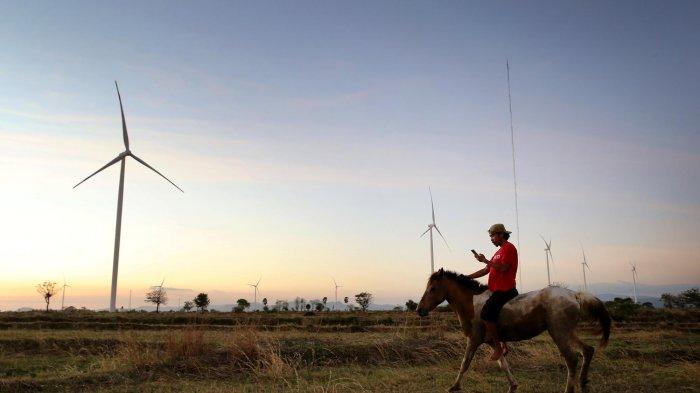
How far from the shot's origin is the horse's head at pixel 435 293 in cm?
1008

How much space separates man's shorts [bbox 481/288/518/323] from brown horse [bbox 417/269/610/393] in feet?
0.33

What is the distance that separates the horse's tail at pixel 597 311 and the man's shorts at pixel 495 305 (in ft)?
4.27

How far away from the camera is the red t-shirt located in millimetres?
9258

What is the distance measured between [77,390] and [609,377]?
11.4 meters

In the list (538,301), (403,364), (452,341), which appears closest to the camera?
(538,301)

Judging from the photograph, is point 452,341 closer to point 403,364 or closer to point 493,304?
point 403,364

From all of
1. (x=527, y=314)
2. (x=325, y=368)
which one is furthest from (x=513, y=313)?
(x=325, y=368)

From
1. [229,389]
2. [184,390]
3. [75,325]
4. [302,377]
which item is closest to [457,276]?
[302,377]

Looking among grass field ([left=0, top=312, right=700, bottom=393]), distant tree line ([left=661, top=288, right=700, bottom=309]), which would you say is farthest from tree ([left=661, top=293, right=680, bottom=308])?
grass field ([left=0, top=312, right=700, bottom=393])

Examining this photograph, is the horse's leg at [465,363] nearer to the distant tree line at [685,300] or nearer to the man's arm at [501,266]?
the man's arm at [501,266]

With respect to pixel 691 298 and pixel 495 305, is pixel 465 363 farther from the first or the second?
pixel 691 298

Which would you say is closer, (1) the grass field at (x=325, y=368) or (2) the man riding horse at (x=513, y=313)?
(2) the man riding horse at (x=513, y=313)

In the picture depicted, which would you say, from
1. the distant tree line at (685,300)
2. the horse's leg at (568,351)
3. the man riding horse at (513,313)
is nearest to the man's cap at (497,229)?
the man riding horse at (513,313)

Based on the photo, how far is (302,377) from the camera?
11430 mm
